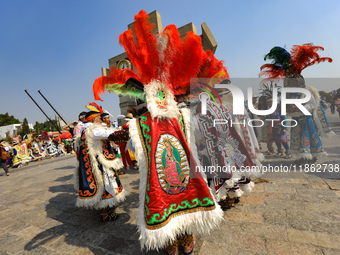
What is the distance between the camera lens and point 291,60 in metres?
4.76

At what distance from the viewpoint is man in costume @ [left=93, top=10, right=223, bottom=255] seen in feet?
6.39

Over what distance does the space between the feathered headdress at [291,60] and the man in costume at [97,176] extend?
477 cm

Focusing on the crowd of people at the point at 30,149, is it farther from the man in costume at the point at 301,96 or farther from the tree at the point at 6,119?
the tree at the point at 6,119

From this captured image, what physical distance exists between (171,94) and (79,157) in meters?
2.24

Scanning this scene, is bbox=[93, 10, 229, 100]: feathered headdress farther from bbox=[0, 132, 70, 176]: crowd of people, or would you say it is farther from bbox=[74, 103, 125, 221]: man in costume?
bbox=[0, 132, 70, 176]: crowd of people

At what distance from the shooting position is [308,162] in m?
5.27

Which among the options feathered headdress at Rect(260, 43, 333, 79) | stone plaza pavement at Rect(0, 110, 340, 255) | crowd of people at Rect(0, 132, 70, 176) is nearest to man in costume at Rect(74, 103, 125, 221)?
stone plaza pavement at Rect(0, 110, 340, 255)

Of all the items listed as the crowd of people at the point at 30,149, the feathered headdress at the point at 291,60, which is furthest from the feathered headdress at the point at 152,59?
the crowd of people at the point at 30,149

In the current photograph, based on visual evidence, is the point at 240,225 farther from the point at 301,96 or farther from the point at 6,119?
the point at 6,119

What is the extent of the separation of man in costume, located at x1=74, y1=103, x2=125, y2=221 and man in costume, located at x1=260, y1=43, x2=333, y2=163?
4.78 m

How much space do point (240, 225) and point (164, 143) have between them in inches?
68.8

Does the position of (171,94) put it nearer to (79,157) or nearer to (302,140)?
Answer: (79,157)

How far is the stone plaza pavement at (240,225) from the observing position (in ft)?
7.20

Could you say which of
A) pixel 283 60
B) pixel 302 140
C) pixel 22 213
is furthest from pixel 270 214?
pixel 22 213
